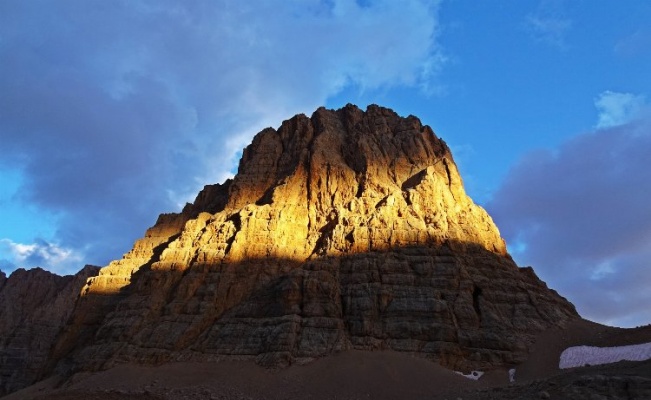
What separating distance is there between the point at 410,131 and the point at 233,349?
40.3 meters

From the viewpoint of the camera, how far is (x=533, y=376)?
37.4 m

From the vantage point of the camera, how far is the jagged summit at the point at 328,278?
43.0m

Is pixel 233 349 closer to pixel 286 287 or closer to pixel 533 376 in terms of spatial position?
pixel 286 287

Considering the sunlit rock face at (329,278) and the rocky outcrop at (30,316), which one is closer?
the sunlit rock face at (329,278)

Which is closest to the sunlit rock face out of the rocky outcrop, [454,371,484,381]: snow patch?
[454,371,484,381]: snow patch

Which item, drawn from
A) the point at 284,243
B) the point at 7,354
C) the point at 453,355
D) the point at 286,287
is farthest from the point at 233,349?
the point at 7,354

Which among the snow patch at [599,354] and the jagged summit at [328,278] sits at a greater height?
the jagged summit at [328,278]

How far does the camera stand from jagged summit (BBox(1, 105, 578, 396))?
43000mm

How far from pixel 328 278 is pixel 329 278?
105mm

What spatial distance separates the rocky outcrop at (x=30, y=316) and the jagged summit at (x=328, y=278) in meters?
41.6

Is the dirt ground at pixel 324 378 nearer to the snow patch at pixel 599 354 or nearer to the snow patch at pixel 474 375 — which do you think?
the snow patch at pixel 474 375

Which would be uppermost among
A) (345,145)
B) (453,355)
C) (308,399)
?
(345,145)

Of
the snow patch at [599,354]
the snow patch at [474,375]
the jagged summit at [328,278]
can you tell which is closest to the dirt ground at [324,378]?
the snow patch at [474,375]

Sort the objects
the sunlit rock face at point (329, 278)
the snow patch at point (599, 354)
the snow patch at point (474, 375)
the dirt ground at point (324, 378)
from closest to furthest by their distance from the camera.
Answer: the dirt ground at point (324, 378) → the snow patch at point (599, 354) → the snow patch at point (474, 375) → the sunlit rock face at point (329, 278)
